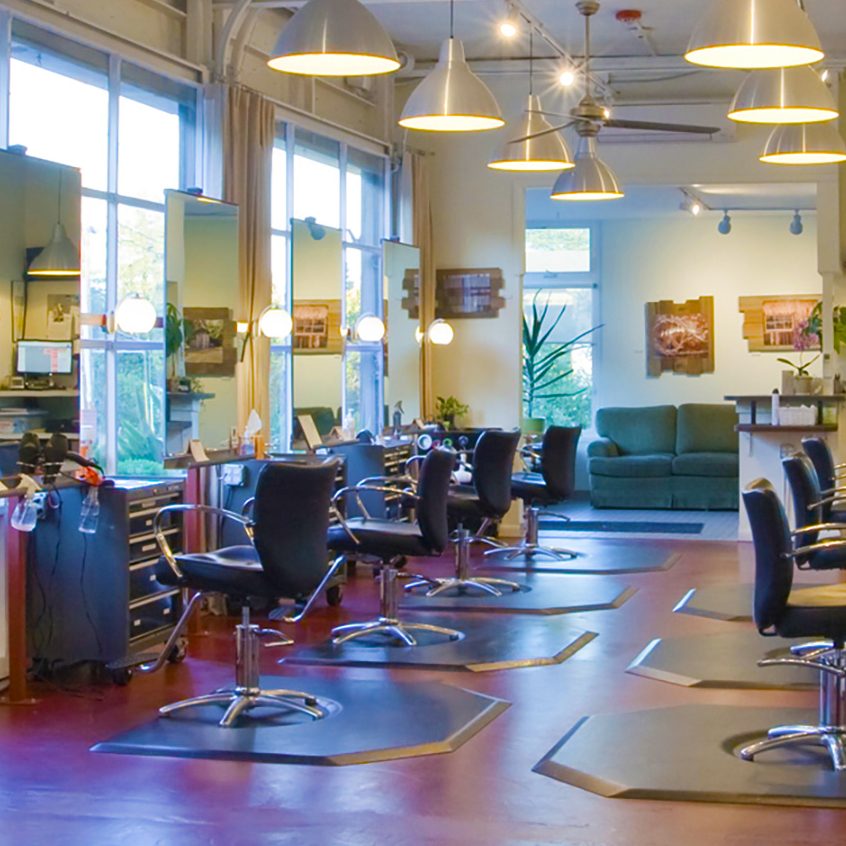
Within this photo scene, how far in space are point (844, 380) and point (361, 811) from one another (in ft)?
24.5

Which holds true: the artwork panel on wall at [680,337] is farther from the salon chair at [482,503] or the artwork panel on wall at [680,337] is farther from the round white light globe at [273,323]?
the round white light globe at [273,323]

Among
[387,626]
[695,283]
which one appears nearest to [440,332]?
[387,626]

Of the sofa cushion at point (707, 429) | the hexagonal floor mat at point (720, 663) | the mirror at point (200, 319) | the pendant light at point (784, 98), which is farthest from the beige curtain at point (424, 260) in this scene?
the pendant light at point (784, 98)

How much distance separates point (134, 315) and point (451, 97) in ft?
7.11

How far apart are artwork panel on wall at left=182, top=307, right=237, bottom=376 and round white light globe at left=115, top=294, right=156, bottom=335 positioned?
10.6 inches

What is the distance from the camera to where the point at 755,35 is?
167 inches

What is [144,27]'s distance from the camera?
734 cm

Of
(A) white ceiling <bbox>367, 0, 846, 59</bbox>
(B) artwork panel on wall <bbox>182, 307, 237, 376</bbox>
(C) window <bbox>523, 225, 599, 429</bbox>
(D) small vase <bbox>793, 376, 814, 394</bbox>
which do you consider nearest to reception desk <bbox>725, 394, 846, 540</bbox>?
(D) small vase <bbox>793, 376, 814, 394</bbox>

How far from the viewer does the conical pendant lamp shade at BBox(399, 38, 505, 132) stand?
542 centimetres

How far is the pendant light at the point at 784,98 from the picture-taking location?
536 cm

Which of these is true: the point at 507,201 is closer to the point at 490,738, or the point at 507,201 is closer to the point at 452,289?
the point at 452,289

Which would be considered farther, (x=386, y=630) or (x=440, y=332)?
(x=440, y=332)

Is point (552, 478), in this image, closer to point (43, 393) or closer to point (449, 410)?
point (449, 410)

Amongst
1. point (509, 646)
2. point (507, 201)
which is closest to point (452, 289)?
point (507, 201)
